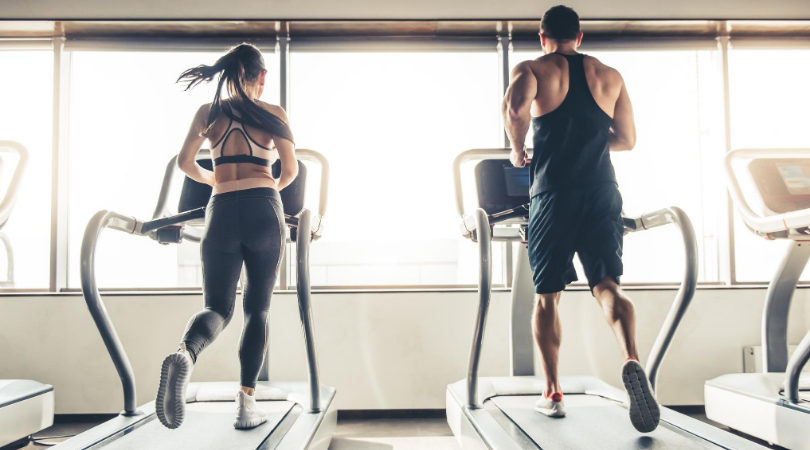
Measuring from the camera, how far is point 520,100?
1.84m

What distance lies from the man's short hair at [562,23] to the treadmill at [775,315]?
114 cm

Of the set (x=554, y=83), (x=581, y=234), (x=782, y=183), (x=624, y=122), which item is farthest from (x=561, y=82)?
(x=782, y=183)

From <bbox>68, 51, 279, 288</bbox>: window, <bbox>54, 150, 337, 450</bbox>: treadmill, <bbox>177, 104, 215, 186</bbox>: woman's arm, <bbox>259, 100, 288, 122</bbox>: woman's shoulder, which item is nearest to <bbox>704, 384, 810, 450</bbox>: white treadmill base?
<bbox>54, 150, 337, 450</bbox>: treadmill

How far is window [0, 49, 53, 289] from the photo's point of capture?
125 inches

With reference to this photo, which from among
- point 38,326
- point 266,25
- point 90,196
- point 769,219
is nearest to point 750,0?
point 769,219

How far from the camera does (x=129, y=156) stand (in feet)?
11.0

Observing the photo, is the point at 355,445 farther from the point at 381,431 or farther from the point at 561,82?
the point at 561,82

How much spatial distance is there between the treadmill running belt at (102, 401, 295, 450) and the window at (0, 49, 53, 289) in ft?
5.79

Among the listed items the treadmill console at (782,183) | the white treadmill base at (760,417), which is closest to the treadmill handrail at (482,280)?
the white treadmill base at (760,417)

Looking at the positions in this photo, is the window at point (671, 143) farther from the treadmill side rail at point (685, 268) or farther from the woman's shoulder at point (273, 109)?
the woman's shoulder at point (273, 109)

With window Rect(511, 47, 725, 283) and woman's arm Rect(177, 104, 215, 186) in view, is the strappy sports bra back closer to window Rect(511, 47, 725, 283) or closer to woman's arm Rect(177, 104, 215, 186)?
woman's arm Rect(177, 104, 215, 186)

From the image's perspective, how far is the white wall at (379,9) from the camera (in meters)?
3.07

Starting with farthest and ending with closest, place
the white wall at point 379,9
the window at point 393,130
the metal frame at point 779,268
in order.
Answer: the window at point 393,130, the white wall at point 379,9, the metal frame at point 779,268

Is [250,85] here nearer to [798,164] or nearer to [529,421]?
[529,421]
